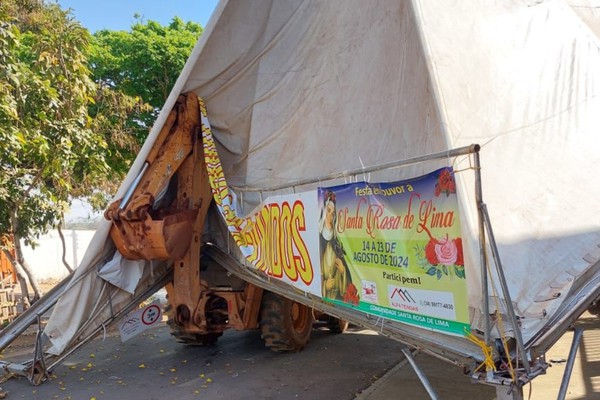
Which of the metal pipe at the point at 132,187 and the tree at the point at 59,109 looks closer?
the metal pipe at the point at 132,187

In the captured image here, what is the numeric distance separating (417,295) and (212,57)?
528cm

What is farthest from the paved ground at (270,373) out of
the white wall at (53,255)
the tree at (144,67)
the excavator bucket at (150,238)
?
the white wall at (53,255)

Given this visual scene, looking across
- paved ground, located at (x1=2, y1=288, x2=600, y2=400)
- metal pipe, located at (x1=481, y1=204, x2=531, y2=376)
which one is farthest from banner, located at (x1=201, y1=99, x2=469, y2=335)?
paved ground, located at (x1=2, y1=288, x2=600, y2=400)

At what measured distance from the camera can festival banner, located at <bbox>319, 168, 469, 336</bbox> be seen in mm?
3795

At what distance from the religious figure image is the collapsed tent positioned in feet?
0.82

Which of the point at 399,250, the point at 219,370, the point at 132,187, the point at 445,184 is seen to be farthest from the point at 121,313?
the point at 445,184

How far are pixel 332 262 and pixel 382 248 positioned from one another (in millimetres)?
857

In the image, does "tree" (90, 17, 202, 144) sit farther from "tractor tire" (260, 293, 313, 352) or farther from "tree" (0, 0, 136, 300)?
"tractor tire" (260, 293, 313, 352)

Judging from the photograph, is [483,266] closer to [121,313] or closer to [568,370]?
[568,370]

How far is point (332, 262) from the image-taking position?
5.16 meters

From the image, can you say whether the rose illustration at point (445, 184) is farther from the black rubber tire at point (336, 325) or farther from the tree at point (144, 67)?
the tree at point (144, 67)

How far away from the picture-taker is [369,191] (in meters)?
4.61

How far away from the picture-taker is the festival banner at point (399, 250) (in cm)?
379

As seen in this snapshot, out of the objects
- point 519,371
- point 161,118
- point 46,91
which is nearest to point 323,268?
point 519,371
